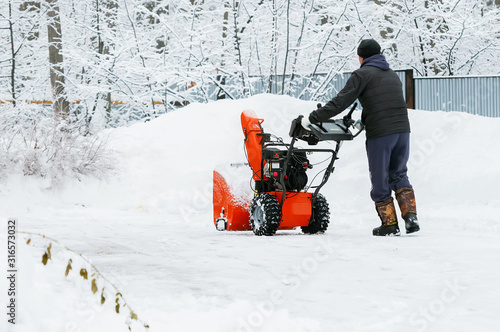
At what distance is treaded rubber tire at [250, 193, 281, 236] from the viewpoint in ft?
22.2

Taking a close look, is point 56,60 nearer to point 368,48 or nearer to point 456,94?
point 456,94

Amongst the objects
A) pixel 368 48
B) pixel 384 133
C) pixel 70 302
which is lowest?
pixel 70 302

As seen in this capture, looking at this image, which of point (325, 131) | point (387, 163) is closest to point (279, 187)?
point (325, 131)

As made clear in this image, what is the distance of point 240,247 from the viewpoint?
19.6 ft

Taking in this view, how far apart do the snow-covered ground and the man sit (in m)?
0.34

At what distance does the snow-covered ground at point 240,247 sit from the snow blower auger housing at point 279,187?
21 cm

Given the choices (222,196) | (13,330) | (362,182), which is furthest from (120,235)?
(362,182)

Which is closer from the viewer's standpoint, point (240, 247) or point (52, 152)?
point (240, 247)

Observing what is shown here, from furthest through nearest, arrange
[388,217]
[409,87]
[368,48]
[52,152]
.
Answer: [409,87], [52,152], [368,48], [388,217]

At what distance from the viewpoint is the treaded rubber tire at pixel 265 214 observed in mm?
6777

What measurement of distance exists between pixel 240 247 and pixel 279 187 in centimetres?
122

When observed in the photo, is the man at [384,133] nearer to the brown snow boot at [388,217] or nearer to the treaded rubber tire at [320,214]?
the brown snow boot at [388,217]

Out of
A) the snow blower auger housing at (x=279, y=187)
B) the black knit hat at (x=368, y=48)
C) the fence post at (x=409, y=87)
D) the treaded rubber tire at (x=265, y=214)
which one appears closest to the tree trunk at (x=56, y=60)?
the fence post at (x=409, y=87)

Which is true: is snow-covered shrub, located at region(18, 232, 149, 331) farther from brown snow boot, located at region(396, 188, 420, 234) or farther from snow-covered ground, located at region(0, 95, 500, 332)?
brown snow boot, located at region(396, 188, 420, 234)
